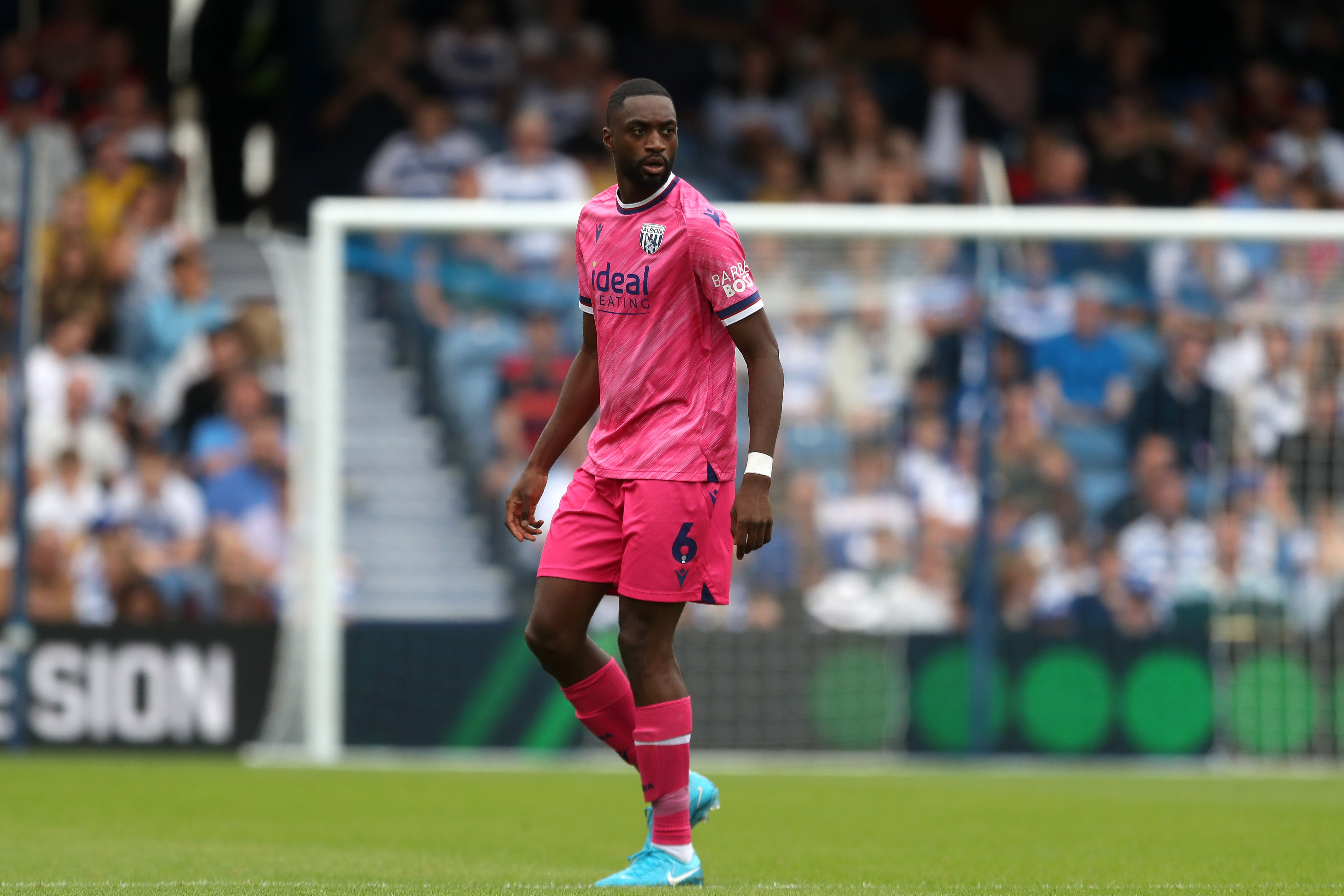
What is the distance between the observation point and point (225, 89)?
1539 cm

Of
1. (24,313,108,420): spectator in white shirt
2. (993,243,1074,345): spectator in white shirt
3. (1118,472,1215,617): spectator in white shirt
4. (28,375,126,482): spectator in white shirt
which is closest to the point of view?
(1118,472,1215,617): spectator in white shirt

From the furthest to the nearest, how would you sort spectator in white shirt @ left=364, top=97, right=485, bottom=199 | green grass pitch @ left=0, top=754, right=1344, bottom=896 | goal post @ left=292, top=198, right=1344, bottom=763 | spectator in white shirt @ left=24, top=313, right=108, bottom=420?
spectator in white shirt @ left=364, top=97, right=485, bottom=199 → spectator in white shirt @ left=24, top=313, right=108, bottom=420 → goal post @ left=292, top=198, right=1344, bottom=763 → green grass pitch @ left=0, top=754, right=1344, bottom=896

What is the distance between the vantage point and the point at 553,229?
10148 mm

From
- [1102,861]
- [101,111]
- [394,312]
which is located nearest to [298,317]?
[394,312]

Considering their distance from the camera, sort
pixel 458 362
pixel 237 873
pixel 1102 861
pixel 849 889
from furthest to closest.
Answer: pixel 458 362
pixel 1102 861
pixel 237 873
pixel 849 889

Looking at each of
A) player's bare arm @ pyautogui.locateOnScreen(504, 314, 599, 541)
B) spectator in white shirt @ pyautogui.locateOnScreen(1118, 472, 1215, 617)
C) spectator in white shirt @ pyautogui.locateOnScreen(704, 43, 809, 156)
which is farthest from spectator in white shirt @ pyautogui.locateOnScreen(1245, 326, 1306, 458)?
player's bare arm @ pyautogui.locateOnScreen(504, 314, 599, 541)

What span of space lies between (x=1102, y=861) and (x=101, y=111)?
11271mm

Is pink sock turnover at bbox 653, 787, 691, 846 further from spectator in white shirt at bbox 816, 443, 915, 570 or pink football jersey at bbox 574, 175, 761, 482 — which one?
spectator in white shirt at bbox 816, 443, 915, 570

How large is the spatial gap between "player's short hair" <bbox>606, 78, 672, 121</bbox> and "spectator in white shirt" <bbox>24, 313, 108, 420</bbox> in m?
7.93

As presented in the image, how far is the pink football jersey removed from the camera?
5.00 metres

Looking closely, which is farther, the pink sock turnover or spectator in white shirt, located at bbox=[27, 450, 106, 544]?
spectator in white shirt, located at bbox=[27, 450, 106, 544]

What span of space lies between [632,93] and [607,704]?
1.72m

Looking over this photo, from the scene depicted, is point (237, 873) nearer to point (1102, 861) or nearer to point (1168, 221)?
point (1102, 861)

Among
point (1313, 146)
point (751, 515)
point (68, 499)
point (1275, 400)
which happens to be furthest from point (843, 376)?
point (1313, 146)
